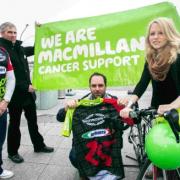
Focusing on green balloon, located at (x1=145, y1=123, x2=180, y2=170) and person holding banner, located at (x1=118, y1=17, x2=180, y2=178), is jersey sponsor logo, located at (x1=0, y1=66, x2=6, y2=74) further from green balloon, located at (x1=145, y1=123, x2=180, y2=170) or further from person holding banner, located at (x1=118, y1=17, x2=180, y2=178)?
green balloon, located at (x1=145, y1=123, x2=180, y2=170)

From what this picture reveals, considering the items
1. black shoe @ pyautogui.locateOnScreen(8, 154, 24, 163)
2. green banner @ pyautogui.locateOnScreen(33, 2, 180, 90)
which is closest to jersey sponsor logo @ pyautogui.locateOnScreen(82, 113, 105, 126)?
green banner @ pyautogui.locateOnScreen(33, 2, 180, 90)

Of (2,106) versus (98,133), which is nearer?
(98,133)

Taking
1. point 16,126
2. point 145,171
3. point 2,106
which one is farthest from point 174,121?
point 16,126

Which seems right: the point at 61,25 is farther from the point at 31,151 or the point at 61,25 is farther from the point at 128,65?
the point at 31,151

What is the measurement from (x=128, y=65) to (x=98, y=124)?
1.22 meters

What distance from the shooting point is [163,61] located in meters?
2.55

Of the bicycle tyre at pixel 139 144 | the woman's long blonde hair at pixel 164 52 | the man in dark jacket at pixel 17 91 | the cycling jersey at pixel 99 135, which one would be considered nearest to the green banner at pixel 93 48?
the man in dark jacket at pixel 17 91

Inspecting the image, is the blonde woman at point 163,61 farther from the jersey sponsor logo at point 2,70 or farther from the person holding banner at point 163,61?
the jersey sponsor logo at point 2,70

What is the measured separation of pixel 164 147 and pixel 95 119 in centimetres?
110

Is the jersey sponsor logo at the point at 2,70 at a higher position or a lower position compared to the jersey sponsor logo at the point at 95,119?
higher

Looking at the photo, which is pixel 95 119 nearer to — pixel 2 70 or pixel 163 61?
pixel 163 61

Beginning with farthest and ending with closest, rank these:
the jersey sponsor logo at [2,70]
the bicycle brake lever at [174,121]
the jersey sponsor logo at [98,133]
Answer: the jersey sponsor logo at [2,70] → the jersey sponsor logo at [98,133] → the bicycle brake lever at [174,121]

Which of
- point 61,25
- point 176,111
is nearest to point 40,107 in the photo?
point 61,25

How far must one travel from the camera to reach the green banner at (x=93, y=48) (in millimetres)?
4047
